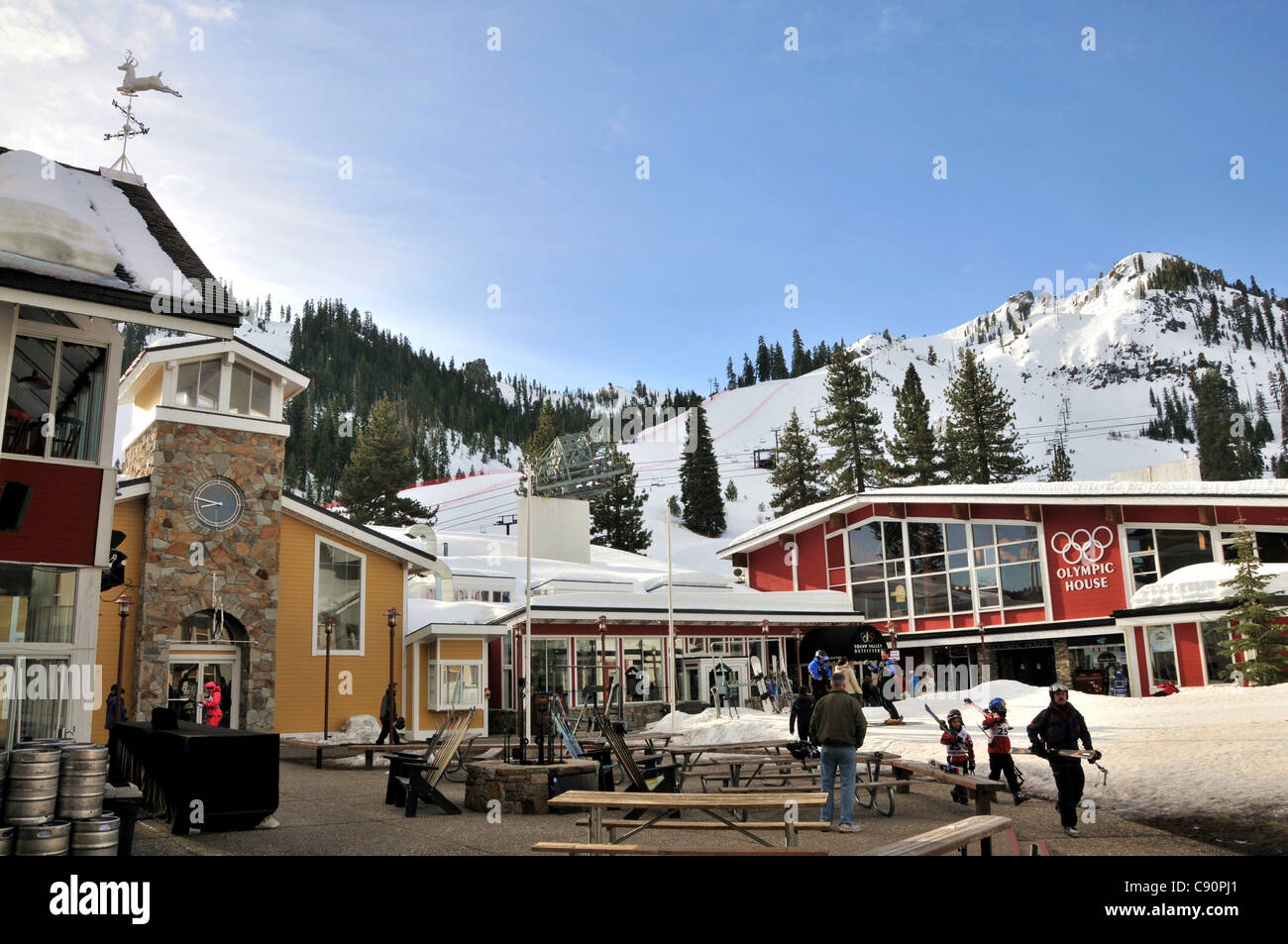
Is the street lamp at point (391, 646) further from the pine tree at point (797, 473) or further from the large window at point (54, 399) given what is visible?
the pine tree at point (797, 473)

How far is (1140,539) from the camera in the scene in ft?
96.3

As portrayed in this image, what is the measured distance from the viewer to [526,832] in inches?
385

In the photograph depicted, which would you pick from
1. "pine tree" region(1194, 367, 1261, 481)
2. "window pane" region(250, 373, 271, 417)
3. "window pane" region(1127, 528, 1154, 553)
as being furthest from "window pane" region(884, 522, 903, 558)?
"pine tree" region(1194, 367, 1261, 481)

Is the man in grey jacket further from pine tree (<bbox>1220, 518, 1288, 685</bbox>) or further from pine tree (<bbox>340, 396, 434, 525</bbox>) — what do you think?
pine tree (<bbox>340, 396, 434, 525</bbox>)

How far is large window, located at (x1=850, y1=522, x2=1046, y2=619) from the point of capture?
31766 mm

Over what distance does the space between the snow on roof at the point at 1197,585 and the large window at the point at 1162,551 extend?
171 cm

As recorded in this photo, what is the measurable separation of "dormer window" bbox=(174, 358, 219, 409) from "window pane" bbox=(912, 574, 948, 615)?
76.1ft

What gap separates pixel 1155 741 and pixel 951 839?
1147 cm

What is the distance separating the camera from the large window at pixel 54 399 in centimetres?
1010

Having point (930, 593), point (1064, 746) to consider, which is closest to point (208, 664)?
point (1064, 746)

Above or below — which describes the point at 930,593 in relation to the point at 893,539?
below

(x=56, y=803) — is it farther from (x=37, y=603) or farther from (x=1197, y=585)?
(x=1197, y=585)

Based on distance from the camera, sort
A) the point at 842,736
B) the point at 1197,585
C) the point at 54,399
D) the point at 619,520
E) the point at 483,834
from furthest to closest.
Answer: the point at 619,520 < the point at 1197,585 < the point at 54,399 < the point at 483,834 < the point at 842,736
